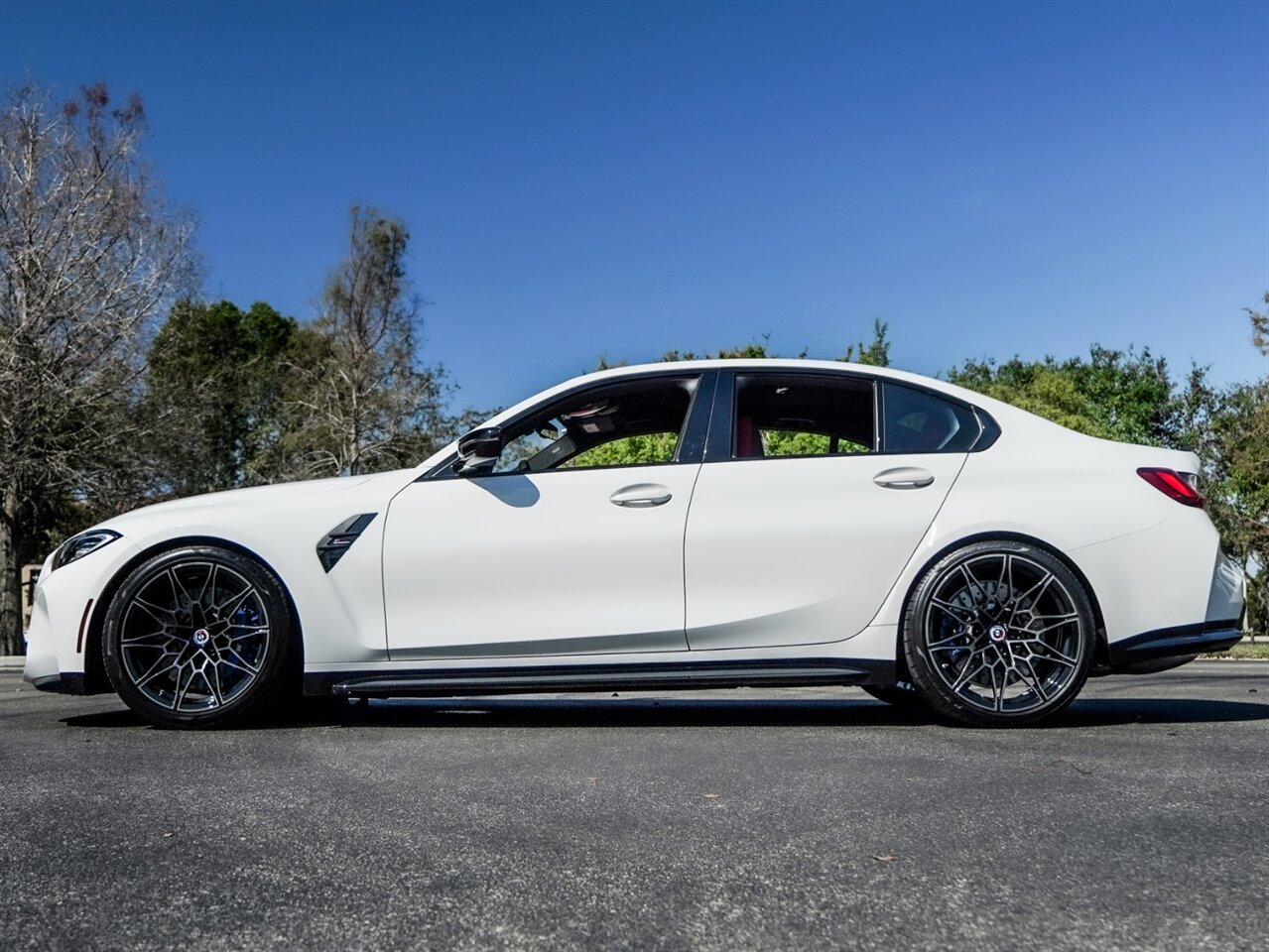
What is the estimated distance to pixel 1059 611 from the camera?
507 centimetres

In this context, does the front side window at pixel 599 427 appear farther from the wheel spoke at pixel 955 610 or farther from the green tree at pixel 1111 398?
the green tree at pixel 1111 398

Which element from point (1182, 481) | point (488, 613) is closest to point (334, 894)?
point (488, 613)

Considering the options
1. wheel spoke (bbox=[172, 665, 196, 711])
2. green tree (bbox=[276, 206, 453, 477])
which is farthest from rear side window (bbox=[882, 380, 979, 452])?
green tree (bbox=[276, 206, 453, 477])

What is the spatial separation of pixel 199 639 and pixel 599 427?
1951 mm

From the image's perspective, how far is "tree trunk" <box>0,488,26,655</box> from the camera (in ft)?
79.4

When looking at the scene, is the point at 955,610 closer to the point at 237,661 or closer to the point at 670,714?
the point at 670,714

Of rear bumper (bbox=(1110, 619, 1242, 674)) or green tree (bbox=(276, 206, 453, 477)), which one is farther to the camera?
green tree (bbox=(276, 206, 453, 477))

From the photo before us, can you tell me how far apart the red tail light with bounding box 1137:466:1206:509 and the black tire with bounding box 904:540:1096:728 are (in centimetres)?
54

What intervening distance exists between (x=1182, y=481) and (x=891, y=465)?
3.96ft

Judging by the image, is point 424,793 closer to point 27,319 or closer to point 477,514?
point 477,514

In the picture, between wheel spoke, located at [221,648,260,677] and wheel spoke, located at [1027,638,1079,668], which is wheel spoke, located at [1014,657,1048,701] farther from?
wheel spoke, located at [221,648,260,677]

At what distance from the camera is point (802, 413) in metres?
5.71

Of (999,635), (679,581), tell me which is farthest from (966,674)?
(679,581)

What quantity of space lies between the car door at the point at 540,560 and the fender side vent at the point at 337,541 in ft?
0.44
